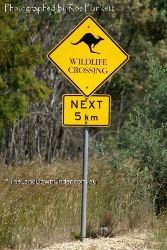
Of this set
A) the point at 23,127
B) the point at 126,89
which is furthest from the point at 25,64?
the point at 126,89

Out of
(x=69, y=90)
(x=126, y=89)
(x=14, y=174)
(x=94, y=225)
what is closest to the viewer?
(x=94, y=225)

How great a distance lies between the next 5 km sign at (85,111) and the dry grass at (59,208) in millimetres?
1411

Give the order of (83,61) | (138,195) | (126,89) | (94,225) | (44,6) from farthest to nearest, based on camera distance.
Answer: (126,89) → (44,6) → (138,195) → (94,225) → (83,61)

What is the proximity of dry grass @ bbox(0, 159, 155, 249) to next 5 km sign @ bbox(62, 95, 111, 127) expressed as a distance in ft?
4.63

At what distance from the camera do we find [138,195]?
10.2 metres

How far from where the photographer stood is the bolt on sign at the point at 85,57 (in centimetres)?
877

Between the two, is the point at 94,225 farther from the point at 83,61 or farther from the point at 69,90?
the point at 69,90

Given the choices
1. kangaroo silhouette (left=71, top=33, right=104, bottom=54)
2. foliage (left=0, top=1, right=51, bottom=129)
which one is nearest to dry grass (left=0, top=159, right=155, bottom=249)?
kangaroo silhouette (left=71, top=33, right=104, bottom=54)

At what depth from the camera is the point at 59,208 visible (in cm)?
957

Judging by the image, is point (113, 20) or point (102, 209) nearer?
point (102, 209)

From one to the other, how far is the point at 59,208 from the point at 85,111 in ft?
5.22

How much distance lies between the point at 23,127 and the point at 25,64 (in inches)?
158

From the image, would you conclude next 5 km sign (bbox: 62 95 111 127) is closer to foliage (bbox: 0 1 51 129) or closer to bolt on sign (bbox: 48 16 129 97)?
bolt on sign (bbox: 48 16 129 97)

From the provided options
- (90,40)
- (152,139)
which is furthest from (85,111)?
(152,139)
